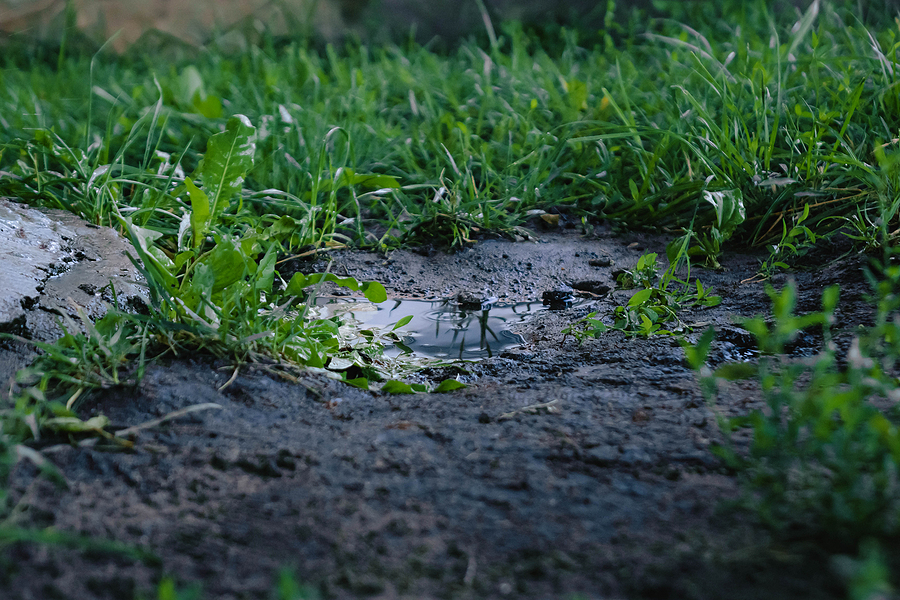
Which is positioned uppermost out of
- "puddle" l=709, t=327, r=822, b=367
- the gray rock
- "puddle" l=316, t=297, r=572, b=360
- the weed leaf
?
the weed leaf

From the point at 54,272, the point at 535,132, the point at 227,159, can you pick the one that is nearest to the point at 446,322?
the point at 227,159

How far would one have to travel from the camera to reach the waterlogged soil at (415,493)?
839mm

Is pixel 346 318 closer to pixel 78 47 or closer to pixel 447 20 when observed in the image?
pixel 447 20

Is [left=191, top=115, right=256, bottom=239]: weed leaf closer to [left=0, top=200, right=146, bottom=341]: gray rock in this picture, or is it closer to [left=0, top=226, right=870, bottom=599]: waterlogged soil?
[left=0, top=200, right=146, bottom=341]: gray rock

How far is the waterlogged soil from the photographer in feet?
2.75

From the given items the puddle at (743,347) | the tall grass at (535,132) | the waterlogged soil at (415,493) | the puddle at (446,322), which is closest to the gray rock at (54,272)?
the tall grass at (535,132)

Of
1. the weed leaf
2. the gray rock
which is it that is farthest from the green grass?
the gray rock

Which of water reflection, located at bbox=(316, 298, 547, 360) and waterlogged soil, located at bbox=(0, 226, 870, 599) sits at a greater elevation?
waterlogged soil, located at bbox=(0, 226, 870, 599)

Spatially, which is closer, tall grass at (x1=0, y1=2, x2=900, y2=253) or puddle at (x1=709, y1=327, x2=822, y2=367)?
puddle at (x1=709, y1=327, x2=822, y2=367)

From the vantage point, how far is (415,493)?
3.36 ft

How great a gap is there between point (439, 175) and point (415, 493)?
1978 millimetres

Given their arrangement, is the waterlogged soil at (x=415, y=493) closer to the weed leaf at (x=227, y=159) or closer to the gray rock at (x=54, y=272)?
the gray rock at (x=54, y=272)

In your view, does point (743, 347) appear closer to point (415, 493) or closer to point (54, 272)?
point (415, 493)

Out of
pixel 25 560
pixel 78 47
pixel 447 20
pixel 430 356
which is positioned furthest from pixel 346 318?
pixel 78 47
